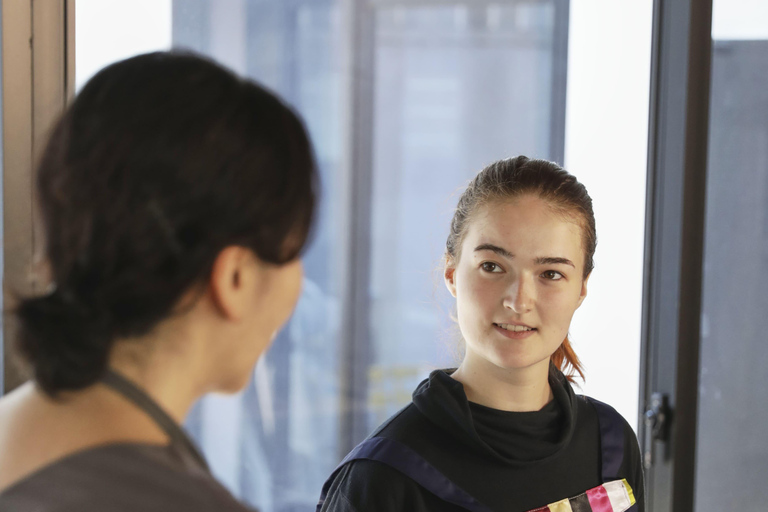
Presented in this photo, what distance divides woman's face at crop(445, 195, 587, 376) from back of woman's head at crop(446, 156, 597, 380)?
0.02 metres

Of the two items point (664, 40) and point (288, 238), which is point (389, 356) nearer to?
point (664, 40)

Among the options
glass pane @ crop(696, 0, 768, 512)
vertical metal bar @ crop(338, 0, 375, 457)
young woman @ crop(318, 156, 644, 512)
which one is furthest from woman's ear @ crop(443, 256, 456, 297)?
vertical metal bar @ crop(338, 0, 375, 457)

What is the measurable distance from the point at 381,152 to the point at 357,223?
0.26 m

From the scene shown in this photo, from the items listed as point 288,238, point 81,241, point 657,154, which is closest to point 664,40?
→ point 657,154

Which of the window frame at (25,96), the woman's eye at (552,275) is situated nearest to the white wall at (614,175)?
the woman's eye at (552,275)

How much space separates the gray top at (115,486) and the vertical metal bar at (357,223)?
187 centimetres

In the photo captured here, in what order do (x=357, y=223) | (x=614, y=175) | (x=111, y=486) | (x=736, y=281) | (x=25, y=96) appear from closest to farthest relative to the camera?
(x=111, y=486), (x=25, y=96), (x=736, y=281), (x=614, y=175), (x=357, y=223)

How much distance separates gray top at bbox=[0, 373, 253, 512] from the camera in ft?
1.73

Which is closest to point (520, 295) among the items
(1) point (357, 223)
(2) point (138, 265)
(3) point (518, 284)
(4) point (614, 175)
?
(3) point (518, 284)

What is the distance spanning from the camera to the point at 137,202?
1.84 ft

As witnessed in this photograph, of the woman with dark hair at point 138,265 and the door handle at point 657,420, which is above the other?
the woman with dark hair at point 138,265

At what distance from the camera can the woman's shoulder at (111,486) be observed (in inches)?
20.8

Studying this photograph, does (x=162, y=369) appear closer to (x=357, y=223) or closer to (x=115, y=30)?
(x=115, y=30)

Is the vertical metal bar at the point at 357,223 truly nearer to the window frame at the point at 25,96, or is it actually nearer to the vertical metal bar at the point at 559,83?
the vertical metal bar at the point at 559,83
